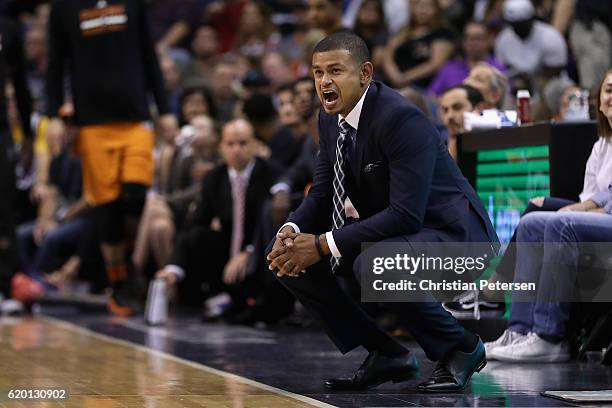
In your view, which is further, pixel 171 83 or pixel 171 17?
pixel 171 17

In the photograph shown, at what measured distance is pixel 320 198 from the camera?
5.32 meters

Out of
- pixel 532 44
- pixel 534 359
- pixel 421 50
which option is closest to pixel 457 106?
pixel 534 359

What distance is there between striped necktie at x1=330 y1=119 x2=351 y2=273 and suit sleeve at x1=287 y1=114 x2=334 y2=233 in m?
0.08

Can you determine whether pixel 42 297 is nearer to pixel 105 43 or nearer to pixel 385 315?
pixel 105 43

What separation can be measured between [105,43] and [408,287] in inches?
209

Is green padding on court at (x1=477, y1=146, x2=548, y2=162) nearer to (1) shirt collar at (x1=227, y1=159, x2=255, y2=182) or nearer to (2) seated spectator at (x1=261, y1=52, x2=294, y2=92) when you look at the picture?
(1) shirt collar at (x1=227, y1=159, x2=255, y2=182)

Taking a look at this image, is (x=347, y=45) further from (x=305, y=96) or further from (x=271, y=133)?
(x=271, y=133)

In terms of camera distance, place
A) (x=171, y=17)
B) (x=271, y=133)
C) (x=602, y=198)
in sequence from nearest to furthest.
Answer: (x=602, y=198) < (x=271, y=133) < (x=171, y=17)

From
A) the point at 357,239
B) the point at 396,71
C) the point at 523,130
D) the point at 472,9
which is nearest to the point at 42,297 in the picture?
the point at 396,71

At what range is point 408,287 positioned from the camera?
4.92m

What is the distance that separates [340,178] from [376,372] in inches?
30.9

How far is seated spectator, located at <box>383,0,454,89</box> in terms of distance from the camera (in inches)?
430

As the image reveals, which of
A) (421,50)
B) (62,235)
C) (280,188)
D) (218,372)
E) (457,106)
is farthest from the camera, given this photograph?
(62,235)

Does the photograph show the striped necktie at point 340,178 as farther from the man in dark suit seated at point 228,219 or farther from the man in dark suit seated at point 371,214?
the man in dark suit seated at point 228,219
